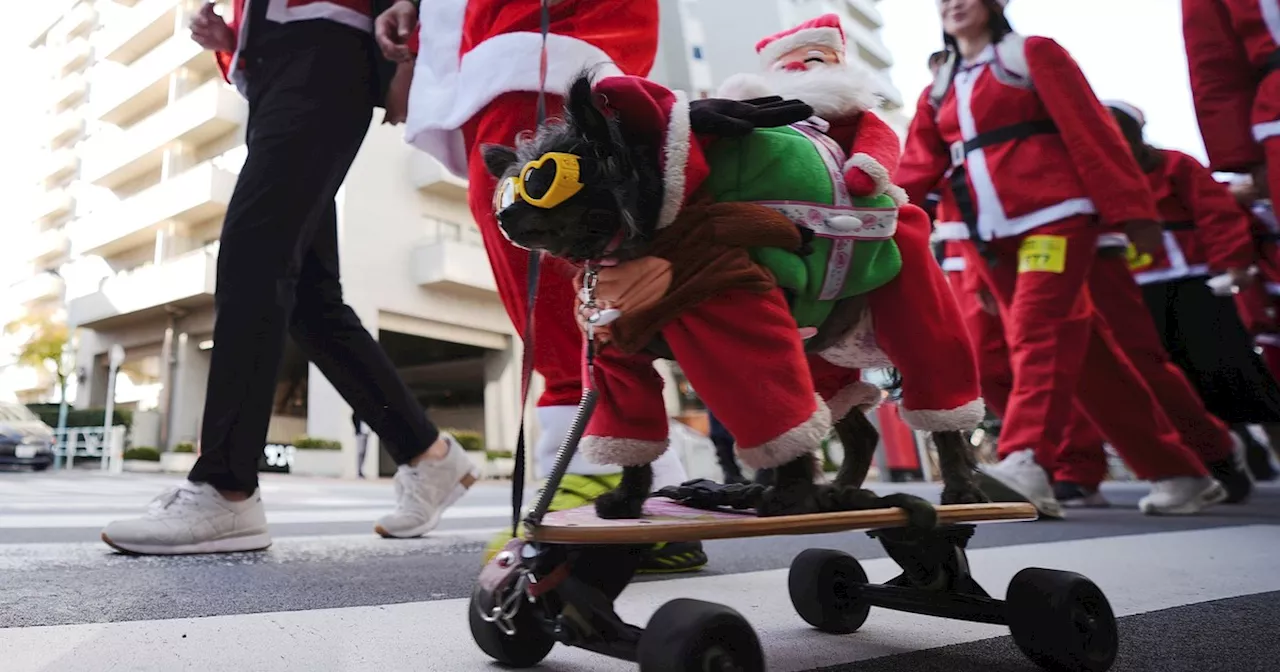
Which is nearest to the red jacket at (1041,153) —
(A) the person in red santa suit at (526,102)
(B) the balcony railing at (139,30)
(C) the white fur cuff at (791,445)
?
(A) the person in red santa suit at (526,102)

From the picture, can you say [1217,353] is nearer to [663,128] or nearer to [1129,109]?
[1129,109]

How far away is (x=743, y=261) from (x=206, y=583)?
927 millimetres

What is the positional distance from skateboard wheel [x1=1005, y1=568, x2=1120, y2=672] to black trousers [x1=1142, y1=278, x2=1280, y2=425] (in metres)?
3.81

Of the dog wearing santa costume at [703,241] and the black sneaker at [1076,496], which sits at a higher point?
the dog wearing santa costume at [703,241]

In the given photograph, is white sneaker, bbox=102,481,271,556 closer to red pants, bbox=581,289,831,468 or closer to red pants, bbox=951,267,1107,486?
red pants, bbox=581,289,831,468

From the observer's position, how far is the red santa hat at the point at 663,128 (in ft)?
2.43

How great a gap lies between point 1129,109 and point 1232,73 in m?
1.22

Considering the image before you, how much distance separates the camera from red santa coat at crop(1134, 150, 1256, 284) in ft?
10.6

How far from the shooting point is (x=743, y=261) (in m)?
0.76

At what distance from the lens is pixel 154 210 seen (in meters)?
13.8

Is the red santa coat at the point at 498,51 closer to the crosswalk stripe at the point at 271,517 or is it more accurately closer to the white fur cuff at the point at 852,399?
the white fur cuff at the point at 852,399

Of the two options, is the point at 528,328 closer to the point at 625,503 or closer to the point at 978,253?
the point at 625,503

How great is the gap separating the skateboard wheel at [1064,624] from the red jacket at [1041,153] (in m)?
1.74

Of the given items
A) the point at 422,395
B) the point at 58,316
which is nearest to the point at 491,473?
the point at 422,395
